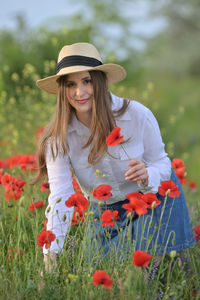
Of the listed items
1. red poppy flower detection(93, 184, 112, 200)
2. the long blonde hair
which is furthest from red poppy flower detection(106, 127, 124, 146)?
the long blonde hair

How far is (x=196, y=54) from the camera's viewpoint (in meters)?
15.0

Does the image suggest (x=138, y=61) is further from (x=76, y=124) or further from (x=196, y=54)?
(x=76, y=124)

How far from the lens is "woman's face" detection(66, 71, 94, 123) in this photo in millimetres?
2008

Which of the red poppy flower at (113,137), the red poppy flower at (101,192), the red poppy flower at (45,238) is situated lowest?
the red poppy flower at (45,238)

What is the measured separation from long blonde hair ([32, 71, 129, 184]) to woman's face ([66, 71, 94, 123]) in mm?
23

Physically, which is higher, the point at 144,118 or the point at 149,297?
the point at 144,118

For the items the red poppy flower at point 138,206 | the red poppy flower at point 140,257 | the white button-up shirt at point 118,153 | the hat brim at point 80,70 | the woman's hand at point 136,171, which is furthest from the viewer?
the white button-up shirt at point 118,153

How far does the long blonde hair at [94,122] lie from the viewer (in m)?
2.04

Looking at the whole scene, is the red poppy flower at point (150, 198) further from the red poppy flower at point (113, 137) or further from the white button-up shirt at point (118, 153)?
the white button-up shirt at point (118, 153)

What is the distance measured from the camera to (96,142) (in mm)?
2084

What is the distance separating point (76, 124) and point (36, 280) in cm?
83

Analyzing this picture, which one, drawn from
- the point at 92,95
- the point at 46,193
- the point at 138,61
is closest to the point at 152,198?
the point at 92,95

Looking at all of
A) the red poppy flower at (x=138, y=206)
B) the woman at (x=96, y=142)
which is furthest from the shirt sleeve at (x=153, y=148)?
the red poppy flower at (x=138, y=206)

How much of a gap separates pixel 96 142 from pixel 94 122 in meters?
0.10
